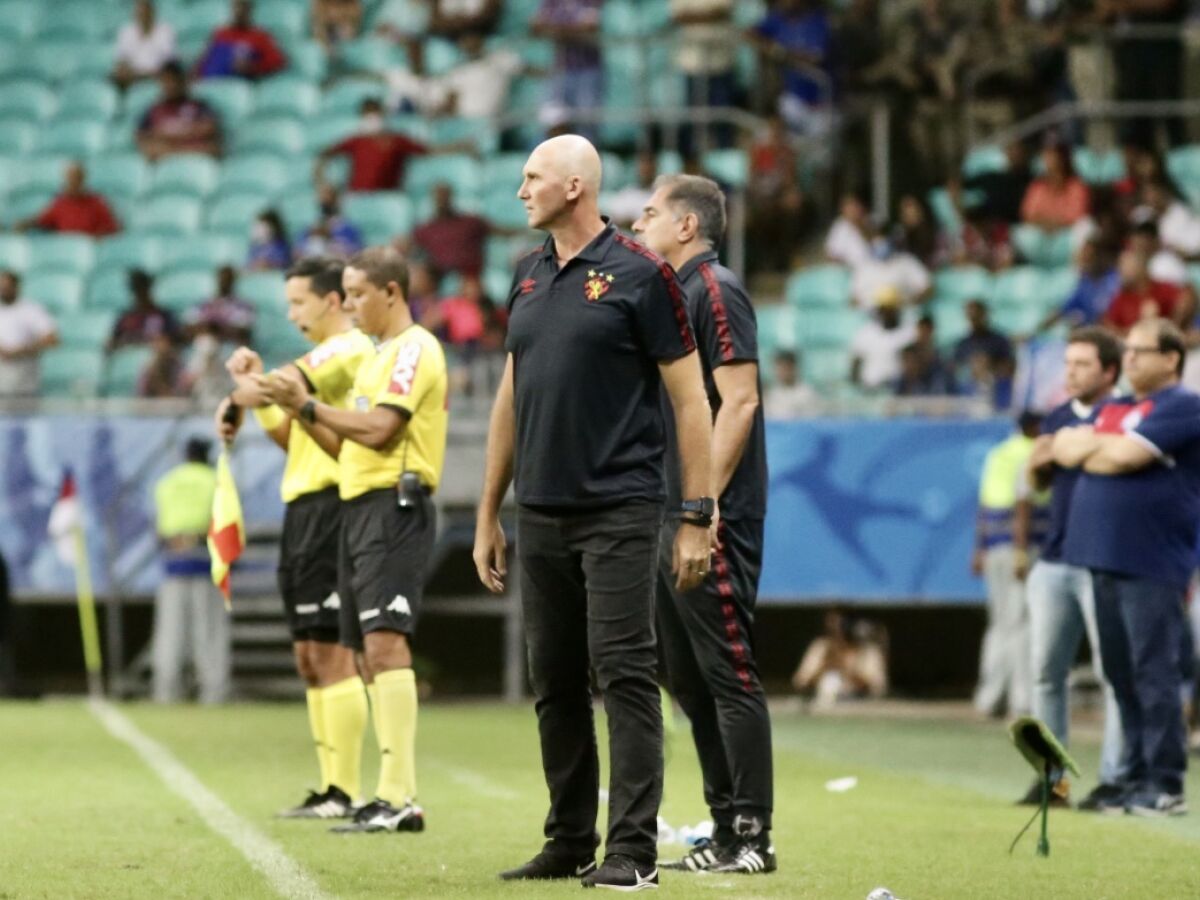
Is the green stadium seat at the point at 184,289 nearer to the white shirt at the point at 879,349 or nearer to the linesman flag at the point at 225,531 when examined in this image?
the white shirt at the point at 879,349

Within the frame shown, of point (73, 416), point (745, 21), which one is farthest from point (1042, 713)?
point (745, 21)

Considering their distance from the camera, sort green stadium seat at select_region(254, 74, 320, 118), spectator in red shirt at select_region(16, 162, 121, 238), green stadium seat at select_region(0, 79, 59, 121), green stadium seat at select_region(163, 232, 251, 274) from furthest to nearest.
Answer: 1. green stadium seat at select_region(0, 79, 59, 121)
2. green stadium seat at select_region(254, 74, 320, 118)
3. spectator in red shirt at select_region(16, 162, 121, 238)
4. green stadium seat at select_region(163, 232, 251, 274)

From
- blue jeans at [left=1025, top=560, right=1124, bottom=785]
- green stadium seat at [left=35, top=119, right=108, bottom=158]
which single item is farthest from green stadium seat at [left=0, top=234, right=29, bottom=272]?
blue jeans at [left=1025, top=560, right=1124, bottom=785]

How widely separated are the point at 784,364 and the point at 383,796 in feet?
31.8

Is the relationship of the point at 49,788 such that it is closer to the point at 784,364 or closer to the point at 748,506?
the point at 748,506

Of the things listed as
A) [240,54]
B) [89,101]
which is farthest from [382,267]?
[89,101]

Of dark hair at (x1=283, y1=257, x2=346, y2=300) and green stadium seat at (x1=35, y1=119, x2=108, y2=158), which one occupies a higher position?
green stadium seat at (x1=35, y1=119, x2=108, y2=158)

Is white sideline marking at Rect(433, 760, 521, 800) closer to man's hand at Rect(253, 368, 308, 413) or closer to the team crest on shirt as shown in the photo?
man's hand at Rect(253, 368, 308, 413)

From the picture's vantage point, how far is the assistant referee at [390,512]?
28.8ft

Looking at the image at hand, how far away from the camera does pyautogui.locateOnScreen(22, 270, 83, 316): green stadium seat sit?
1984cm

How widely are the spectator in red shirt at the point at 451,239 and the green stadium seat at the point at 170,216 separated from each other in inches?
94.9

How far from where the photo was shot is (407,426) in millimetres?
8820

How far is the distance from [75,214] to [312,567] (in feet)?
39.4

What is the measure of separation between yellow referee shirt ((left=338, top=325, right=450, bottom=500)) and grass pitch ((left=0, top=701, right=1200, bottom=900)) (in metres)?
1.39
